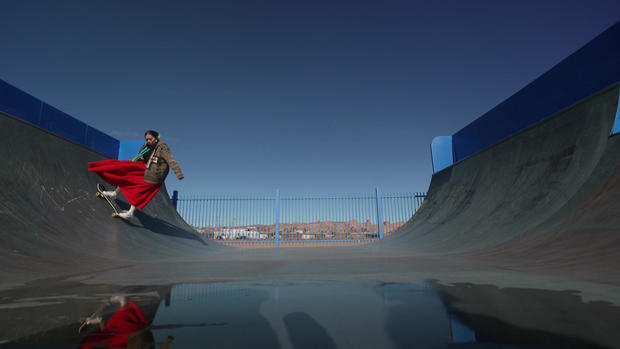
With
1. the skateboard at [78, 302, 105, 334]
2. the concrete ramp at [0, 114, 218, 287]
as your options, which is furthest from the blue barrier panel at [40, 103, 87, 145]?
the skateboard at [78, 302, 105, 334]

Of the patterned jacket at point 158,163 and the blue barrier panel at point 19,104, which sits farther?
the patterned jacket at point 158,163

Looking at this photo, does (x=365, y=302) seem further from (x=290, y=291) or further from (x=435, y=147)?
(x=435, y=147)

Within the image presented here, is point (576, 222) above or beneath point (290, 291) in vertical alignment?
above

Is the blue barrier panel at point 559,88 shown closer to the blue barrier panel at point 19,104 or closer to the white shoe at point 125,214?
the white shoe at point 125,214

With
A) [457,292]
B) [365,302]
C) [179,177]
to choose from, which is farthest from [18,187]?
[457,292]

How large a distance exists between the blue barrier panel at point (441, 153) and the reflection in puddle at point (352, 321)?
31.3 feet

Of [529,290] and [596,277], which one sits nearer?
[529,290]

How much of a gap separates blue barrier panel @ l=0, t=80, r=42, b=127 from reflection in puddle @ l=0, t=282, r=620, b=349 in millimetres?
6053

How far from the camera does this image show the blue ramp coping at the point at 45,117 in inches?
196

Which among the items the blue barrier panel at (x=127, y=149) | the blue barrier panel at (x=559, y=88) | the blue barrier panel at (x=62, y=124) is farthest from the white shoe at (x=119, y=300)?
the blue barrier panel at (x=127, y=149)

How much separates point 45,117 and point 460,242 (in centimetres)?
889

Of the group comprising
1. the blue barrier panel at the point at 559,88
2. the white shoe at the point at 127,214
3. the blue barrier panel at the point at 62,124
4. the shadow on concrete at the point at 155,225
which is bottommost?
the shadow on concrete at the point at 155,225

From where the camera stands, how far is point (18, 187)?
393cm

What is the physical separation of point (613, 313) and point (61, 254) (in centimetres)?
457
